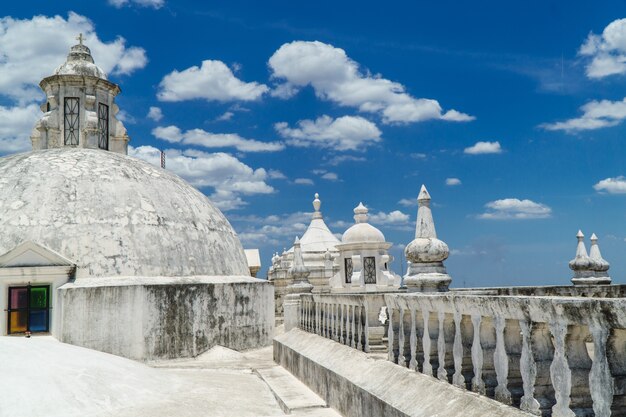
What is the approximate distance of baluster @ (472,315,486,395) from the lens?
5258mm

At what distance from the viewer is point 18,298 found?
15898 mm

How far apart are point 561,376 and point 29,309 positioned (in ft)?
50.5

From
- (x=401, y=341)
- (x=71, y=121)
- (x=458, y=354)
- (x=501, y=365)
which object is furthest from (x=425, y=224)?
(x=71, y=121)

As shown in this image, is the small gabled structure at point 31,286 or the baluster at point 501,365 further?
the small gabled structure at point 31,286

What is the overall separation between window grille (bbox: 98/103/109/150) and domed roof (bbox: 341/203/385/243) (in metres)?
13.6

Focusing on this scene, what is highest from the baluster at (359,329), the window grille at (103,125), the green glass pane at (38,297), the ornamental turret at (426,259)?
the window grille at (103,125)

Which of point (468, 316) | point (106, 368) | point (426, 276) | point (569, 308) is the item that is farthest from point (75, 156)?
point (569, 308)

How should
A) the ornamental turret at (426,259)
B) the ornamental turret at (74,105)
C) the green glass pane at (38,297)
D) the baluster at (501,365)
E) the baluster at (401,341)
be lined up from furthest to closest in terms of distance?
the ornamental turret at (74,105) → the green glass pane at (38,297) → the ornamental turret at (426,259) → the baluster at (401,341) → the baluster at (501,365)

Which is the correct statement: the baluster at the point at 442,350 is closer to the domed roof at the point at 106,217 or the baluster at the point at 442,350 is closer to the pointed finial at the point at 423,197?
the pointed finial at the point at 423,197

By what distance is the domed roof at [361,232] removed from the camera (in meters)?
30.5

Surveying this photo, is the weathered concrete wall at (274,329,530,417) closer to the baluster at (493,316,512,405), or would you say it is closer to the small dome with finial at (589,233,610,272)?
the baluster at (493,316,512,405)

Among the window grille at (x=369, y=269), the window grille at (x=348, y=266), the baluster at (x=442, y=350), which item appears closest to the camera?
the baluster at (x=442, y=350)

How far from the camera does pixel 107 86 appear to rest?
22469mm

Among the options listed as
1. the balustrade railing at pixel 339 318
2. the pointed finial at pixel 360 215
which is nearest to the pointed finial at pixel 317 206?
the pointed finial at pixel 360 215
